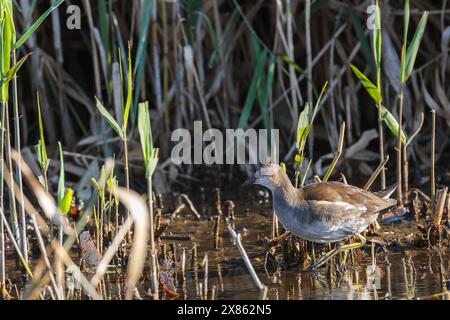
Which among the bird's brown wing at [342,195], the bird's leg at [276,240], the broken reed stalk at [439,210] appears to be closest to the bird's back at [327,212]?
the bird's brown wing at [342,195]

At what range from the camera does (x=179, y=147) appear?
6.70m

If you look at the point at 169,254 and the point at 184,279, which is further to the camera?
the point at 169,254

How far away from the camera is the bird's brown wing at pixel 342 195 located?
4746 mm

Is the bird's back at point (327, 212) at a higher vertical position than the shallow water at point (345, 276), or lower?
higher

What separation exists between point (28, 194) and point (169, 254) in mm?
2001

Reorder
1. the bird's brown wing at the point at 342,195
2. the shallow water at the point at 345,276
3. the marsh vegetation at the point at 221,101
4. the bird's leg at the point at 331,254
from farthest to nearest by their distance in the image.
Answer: the marsh vegetation at the point at 221,101
the bird's brown wing at the point at 342,195
the bird's leg at the point at 331,254
the shallow water at the point at 345,276

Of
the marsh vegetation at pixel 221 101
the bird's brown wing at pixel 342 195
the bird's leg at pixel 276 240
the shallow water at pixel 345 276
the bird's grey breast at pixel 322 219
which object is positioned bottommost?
the shallow water at pixel 345 276

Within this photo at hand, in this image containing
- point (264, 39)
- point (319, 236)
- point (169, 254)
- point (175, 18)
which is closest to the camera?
point (319, 236)

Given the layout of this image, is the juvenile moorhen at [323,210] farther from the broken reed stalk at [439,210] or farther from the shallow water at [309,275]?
the broken reed stalk at [439,210]

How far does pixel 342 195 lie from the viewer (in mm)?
4793

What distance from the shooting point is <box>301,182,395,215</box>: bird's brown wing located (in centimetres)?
475

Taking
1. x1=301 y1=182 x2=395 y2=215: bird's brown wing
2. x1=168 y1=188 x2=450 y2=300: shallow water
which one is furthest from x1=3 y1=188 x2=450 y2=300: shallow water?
x1=301 y1=182 x2=395 y2=215: bird's brown wing
